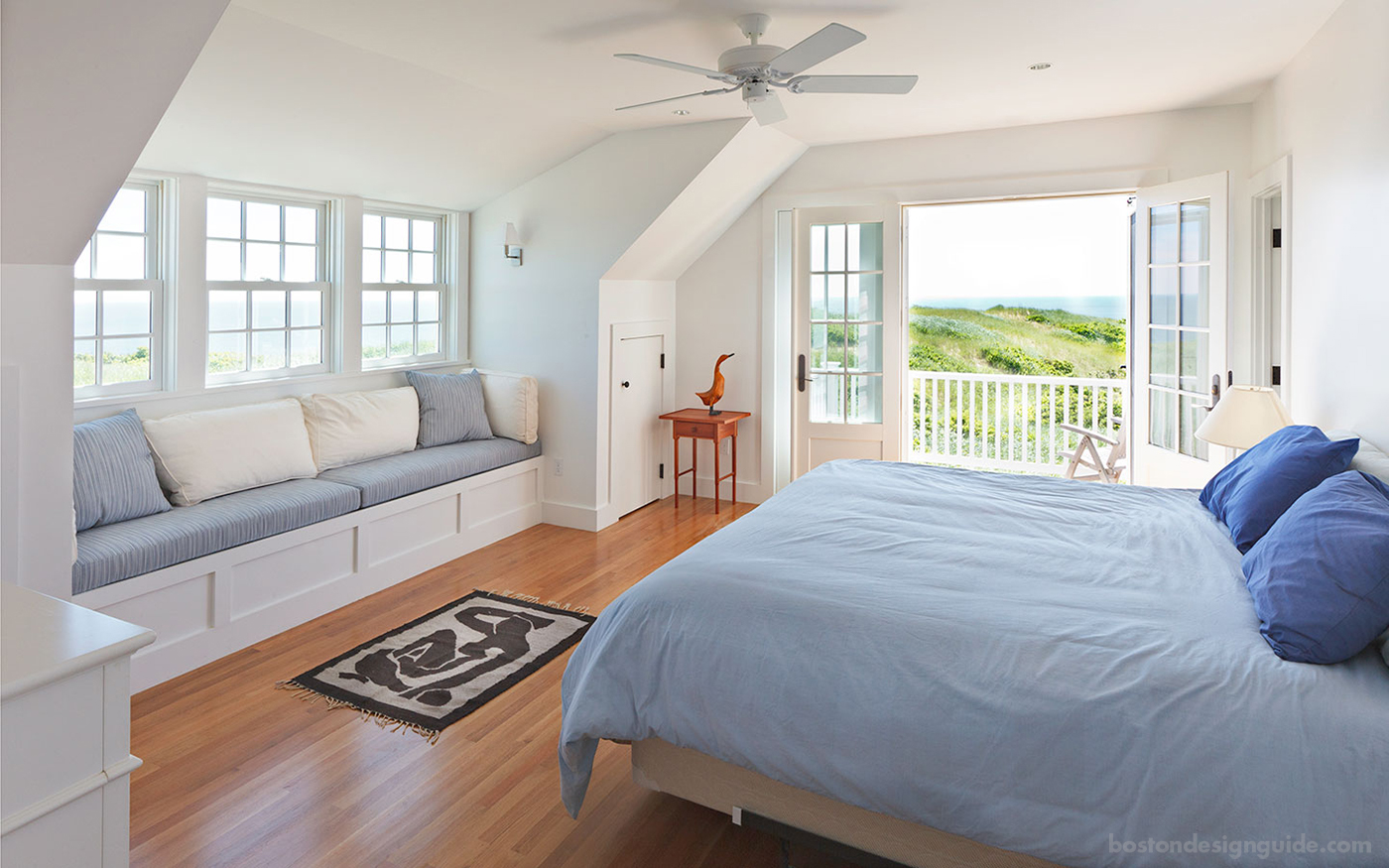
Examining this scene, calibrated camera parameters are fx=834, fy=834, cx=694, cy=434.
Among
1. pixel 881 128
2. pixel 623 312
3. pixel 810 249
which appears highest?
pixel 881 128

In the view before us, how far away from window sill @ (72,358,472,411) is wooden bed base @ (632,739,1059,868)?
9.76ft

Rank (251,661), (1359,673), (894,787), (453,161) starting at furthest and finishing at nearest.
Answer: (453,161), (251,661), (894,787), (1359,673)

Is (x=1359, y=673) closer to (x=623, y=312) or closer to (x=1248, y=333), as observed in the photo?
(x=1248, y=333)

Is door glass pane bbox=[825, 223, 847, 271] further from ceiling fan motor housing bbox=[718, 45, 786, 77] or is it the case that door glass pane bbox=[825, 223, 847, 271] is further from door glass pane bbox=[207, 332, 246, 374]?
door glass pane bbox=[207, 332, 246, 374]

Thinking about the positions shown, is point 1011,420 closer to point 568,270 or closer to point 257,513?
point 568,270

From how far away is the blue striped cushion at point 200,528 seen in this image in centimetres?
297

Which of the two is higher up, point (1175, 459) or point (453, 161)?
point (453, 161)

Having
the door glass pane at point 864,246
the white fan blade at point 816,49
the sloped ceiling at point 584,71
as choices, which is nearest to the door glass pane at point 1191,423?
the sloped ceiling at point 584,71

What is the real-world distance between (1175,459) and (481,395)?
4087 millimetres

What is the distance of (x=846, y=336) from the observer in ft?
18.6

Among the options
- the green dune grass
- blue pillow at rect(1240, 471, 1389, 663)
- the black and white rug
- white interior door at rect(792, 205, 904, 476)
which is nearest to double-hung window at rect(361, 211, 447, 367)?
the black and white rug

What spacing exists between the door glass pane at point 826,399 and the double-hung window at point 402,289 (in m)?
2.58

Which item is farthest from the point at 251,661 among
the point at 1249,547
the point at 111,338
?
the point at 1249,547

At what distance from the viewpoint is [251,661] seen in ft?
11.0
